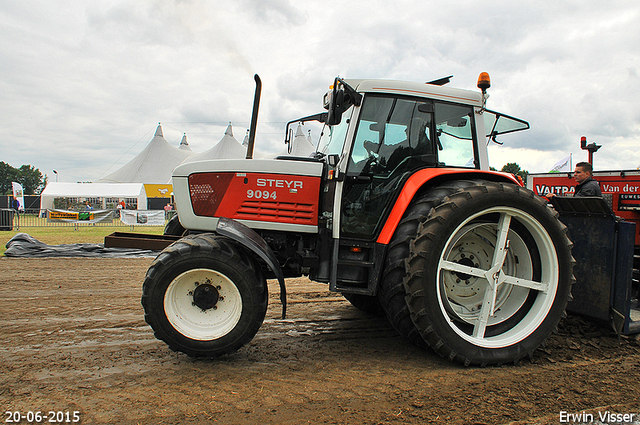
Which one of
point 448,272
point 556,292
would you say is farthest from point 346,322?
point 556,292

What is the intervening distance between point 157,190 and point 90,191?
4.16 m

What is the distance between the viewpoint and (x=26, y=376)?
267 centimetres

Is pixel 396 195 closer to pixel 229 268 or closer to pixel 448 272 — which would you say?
pixel 448 272

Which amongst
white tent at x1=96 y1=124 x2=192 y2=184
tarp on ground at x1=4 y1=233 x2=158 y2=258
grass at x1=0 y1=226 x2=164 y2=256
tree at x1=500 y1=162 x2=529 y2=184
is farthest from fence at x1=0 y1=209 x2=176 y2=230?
tree at x1=500 y1=162 x2=529 y2=184

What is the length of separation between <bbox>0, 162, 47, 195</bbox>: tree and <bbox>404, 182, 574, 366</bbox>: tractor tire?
91.5 m

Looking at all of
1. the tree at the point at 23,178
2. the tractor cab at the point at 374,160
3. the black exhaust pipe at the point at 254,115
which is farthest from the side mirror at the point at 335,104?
the tree at the point at 23,178

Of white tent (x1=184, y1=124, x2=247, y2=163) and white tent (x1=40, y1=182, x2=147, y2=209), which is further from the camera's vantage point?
white tent (x1=184, y1=124, x2=247, y2=163)

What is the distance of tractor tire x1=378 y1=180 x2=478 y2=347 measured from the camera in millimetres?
2889

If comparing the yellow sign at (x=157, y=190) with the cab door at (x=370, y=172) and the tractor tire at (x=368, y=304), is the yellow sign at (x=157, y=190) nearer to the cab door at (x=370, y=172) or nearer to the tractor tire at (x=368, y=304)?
the tractor tire at (x=368, y=304)

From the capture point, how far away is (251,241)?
293 centimetres

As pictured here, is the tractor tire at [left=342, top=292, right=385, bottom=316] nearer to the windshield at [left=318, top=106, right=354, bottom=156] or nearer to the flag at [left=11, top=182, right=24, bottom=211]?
the windshield at [left=318, top=106, right=354, bottom=156]

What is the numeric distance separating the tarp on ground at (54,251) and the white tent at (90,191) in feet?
56.8

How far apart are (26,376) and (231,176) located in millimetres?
2046

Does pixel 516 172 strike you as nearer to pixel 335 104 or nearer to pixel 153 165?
pixel 153 165
